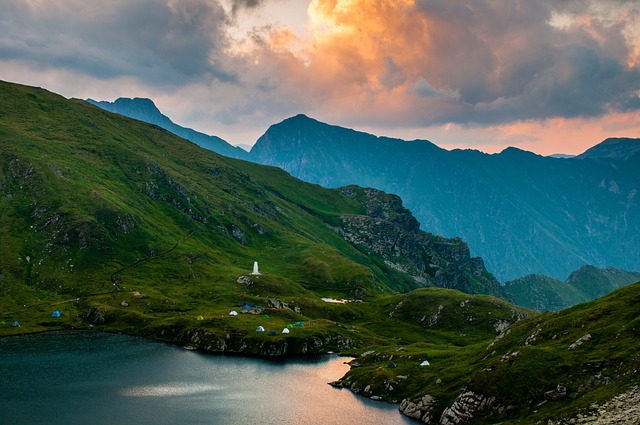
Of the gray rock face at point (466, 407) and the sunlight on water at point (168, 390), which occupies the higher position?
the gray rock face at point (466, 407)

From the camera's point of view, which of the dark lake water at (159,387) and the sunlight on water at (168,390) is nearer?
the dark lake water at (159,387)

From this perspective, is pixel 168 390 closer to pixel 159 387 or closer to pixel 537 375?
pixel 159 387

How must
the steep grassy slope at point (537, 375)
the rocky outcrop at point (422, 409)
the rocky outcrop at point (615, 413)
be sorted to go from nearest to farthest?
the rocky outcrop at point (615, 413) → the steep grassy slope at point (537, 375) → the rocky outcrop at point (422, 409)

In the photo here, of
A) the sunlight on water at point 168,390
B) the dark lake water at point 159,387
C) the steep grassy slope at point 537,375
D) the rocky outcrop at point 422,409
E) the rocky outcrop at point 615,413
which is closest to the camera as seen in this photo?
the rocky outcrop at point 615,413

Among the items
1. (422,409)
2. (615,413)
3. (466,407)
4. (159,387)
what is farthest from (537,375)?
(159,387)

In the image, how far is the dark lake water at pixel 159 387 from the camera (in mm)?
114562

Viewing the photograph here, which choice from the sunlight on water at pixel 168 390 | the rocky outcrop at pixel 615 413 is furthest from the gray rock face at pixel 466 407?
the sunlight on water at pixel 168 390

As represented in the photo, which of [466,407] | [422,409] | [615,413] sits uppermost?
[615,413]

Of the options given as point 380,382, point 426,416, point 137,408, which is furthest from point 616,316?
point 137,408

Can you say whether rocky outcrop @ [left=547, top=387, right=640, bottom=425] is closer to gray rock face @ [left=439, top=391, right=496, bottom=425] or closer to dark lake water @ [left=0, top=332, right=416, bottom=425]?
gray rock face @ [left=439, top=391, right=496, bottom=425]

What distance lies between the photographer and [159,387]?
447ft

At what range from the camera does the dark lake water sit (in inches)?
4510

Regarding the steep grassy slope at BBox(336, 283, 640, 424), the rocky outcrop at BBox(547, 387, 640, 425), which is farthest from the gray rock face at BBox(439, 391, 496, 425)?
the rocky outcrop at BBox(547, 387, 640, 425)

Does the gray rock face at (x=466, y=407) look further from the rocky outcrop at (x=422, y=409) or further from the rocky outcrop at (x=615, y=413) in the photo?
the rocky outcrop at (x=615, y=413)
